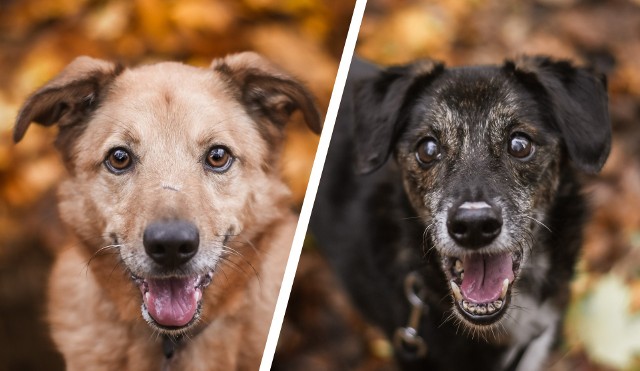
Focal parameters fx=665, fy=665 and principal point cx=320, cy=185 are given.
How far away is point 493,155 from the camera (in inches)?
64.5

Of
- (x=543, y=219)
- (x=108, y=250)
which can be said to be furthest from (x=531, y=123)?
(x=108, y=250)

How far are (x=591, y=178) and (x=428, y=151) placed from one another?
0.54 m

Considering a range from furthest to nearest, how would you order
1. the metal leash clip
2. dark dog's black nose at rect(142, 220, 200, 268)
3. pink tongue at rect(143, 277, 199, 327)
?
the metal leash clip, pink tongue at rect(143, 277, 199, 327), dark dog's black nose at rect(142, 220, 200, 268)

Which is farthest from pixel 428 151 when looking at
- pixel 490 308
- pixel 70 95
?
pixel 70 95

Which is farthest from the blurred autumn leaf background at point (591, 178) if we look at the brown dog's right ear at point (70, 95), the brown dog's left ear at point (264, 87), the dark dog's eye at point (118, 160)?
the brown dog's right ear at point (70, 95)

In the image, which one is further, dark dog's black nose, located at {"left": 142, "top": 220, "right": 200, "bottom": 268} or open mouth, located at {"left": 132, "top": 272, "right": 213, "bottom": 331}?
open mouth, located at {"left": 132, "top": 272, "right": 213, "bottom": 331}

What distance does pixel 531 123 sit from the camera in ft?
5.42

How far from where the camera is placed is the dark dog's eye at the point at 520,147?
1650 millimetres

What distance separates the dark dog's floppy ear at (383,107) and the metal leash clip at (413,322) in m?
0.37

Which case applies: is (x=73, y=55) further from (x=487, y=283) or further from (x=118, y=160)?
(x=487, y=283)

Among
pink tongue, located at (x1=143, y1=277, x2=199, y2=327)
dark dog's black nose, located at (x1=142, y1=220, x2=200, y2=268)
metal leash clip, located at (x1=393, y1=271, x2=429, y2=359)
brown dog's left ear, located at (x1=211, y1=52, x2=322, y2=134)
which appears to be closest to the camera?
dark dog's black nose, located at (x1=142, y1=220, x2=200, y2=268)

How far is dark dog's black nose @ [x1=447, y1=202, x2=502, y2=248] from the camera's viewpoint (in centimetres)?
156

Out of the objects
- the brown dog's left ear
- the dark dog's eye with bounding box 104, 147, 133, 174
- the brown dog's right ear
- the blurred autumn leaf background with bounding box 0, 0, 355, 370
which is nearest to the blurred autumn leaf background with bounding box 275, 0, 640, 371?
the blurred autumn leaf background with bounding box 0, 0, 355, 370

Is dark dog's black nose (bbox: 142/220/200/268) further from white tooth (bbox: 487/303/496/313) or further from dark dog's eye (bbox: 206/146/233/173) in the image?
white tooth (bbox: 487/303/496/313)
